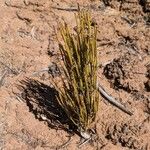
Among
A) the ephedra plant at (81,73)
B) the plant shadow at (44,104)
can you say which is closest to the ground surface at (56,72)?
the plant shadow at (44,104)

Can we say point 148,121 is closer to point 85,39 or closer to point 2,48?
point 85,39

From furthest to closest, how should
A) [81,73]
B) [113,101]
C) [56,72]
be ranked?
[56,72]
[113,101]
[81,73]

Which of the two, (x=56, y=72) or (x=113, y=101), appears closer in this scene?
(x=113, y=101)

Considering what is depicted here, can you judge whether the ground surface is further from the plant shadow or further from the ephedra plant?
the ephedra plant

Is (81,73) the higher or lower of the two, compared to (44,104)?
higher

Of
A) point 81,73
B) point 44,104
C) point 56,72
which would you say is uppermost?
point 81,73

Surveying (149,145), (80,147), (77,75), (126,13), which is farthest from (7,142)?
(126,13)

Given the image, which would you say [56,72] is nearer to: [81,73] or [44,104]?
[44,104]

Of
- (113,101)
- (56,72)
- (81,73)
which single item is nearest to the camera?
(81,73)

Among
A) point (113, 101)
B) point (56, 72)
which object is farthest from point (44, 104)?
point (113, 101)
